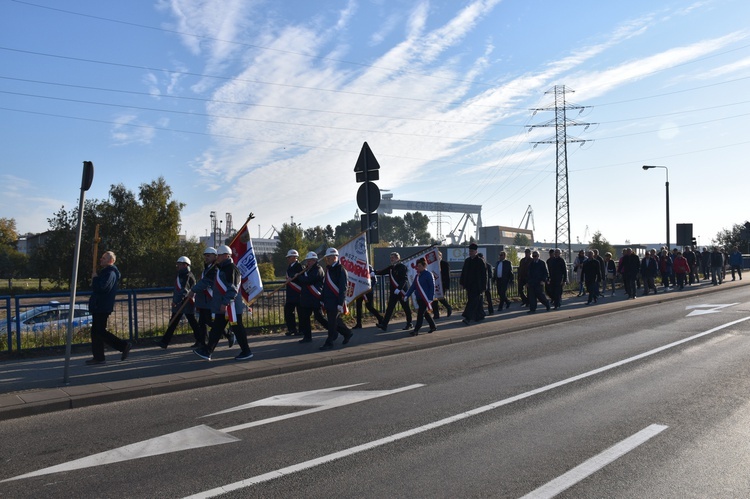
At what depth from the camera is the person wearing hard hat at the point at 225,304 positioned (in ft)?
33.2

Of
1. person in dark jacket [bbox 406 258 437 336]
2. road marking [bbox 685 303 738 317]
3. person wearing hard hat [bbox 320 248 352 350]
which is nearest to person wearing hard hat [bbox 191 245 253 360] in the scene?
person wearing hard hat [bbox 320 248 352 350]

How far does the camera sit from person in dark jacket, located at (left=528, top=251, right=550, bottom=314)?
17.7 m

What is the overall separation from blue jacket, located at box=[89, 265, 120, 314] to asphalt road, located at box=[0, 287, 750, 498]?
2670 mm

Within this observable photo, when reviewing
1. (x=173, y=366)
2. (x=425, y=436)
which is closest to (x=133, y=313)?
(x=173, y=366)

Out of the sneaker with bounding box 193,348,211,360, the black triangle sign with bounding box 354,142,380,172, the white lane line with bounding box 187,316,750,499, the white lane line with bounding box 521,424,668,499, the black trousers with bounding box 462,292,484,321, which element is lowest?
the white lane line with bounding box 521,424,668,499

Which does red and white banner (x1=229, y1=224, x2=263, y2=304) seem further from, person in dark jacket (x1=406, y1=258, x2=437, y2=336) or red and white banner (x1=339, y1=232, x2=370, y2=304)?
person in dark jacket (x1=406, y1=258, x2=437, y2=336)

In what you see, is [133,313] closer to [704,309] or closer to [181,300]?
[181,300]

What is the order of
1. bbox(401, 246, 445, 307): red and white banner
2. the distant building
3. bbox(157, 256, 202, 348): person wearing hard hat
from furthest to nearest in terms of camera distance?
the distant building
bbox(401, 246, 445, 307): red and white banner
bbox(157, 256, 202, 348): person wearing hard hat

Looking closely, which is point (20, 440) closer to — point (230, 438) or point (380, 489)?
point (230, 438)

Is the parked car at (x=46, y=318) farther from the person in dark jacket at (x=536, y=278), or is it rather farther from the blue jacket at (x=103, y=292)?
the person in dark jacket at (x=536, y=278)

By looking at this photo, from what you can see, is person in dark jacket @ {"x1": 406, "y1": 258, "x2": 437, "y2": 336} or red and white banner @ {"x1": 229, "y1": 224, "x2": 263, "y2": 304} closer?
red and white banner @ {"x1": 229, "y1": 224, "x2": 263, "y2": 304}

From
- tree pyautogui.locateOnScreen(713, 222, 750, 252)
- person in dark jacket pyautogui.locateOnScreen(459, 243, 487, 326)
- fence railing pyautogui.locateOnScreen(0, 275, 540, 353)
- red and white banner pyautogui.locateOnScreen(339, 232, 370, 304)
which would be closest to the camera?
fence railing pyautogui.locateOnScreen(0, 275, 540, 353)

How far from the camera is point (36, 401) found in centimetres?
739

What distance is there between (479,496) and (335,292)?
720 centimetres
